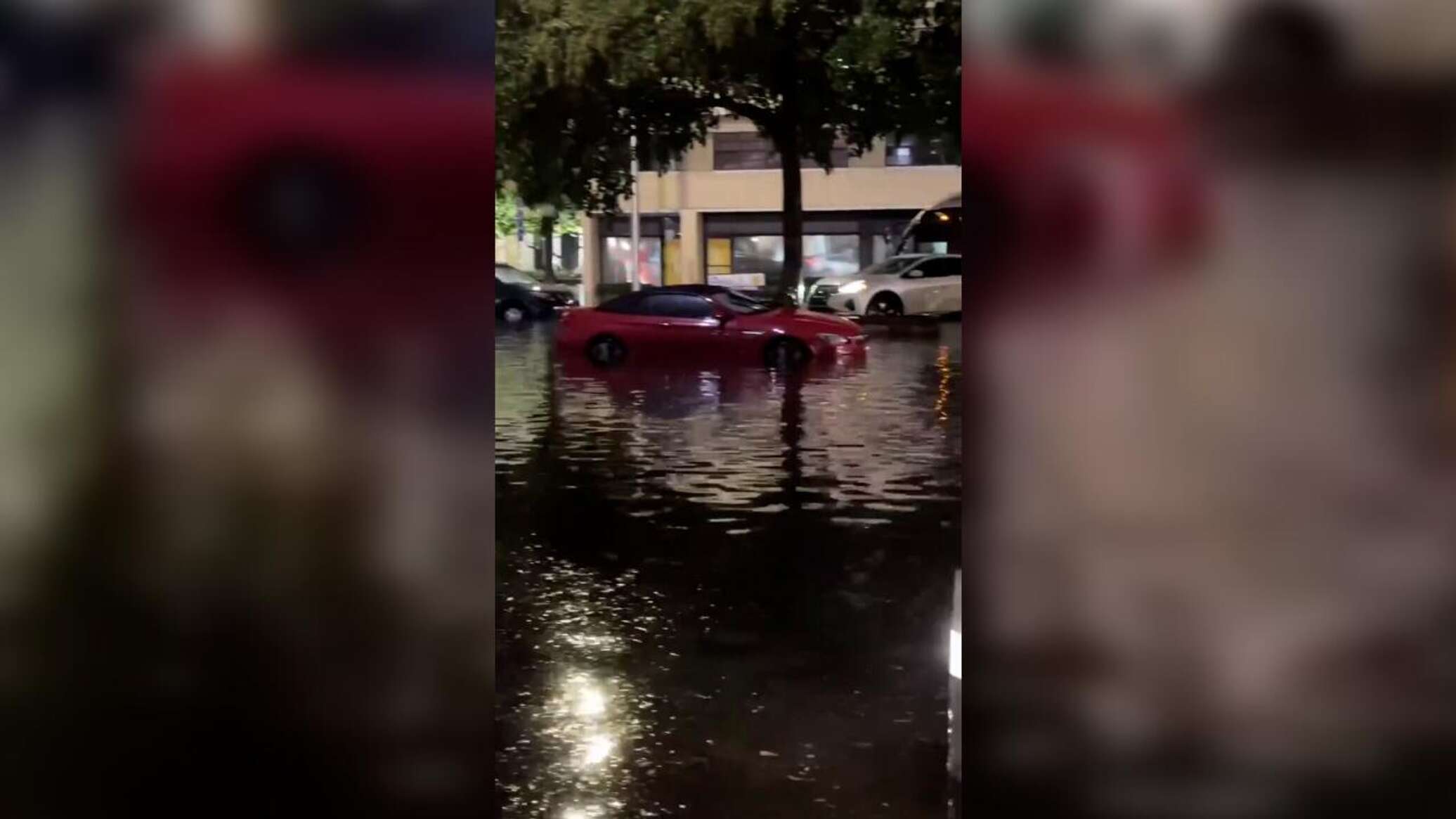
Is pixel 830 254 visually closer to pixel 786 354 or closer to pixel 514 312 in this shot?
pixel 514 312

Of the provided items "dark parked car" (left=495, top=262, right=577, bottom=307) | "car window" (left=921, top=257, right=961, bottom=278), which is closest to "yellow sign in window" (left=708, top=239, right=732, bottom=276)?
"dark parked car" (left=495, top=262, right=577, bottom=307)

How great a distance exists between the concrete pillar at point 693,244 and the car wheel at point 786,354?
19343 millimetres

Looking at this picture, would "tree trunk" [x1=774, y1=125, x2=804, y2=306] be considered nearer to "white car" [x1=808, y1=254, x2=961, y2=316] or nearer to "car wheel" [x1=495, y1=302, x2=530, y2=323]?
"white car" [x1=808, y1=254, x2=961, y2=316]

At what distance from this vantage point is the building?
35281 mm

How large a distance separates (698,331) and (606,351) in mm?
1481

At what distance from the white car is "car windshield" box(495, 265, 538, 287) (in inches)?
345

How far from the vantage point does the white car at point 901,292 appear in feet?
84.3

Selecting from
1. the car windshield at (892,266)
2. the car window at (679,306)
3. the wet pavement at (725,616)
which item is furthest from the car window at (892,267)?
the wet pavement at (725,616)

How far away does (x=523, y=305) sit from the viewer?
31172 mm

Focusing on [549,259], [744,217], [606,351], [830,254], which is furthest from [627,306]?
[549,259]
